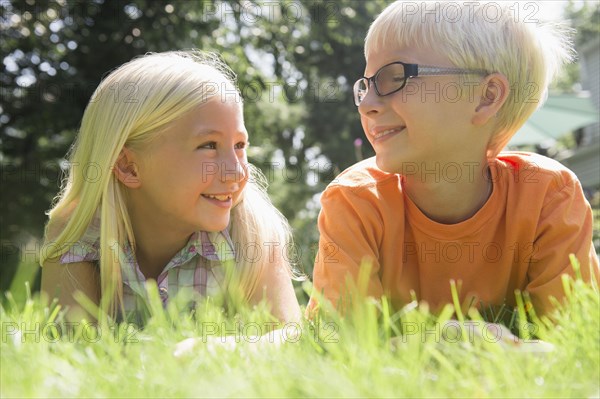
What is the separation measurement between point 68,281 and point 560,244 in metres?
2.20

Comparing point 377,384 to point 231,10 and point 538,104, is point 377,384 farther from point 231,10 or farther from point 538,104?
point 231,10

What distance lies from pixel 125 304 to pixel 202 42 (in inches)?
230

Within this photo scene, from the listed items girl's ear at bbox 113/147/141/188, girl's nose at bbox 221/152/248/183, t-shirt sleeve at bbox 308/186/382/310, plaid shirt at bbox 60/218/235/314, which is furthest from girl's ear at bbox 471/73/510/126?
girl's ear at bbox 113/147/141/188

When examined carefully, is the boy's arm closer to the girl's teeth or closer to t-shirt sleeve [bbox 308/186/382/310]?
the girl's teeth

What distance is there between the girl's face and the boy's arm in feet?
1.55

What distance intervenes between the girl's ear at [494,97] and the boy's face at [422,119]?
0.03 m

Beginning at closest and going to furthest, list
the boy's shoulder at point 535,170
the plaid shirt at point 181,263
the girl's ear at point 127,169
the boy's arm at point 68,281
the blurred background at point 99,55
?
the boy's shoulder at point 535,170 → the boy's arm at point 68,281 → the plaid shirt at point 181,263 → the girl's ear at point 127,169 → the blurred background at point 99,55

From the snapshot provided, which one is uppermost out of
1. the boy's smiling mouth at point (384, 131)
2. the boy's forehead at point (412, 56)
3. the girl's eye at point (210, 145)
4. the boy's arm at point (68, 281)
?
the boy's forehead at point (412, 56)

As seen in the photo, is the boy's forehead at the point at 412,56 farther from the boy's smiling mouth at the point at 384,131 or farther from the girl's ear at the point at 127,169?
the girl's ear at the point at 127,169

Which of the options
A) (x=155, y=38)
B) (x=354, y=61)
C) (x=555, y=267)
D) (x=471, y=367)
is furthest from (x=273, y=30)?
(x=471, y=367)

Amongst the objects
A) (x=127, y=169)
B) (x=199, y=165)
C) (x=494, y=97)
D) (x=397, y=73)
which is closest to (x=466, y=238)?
(x=494, y=97)

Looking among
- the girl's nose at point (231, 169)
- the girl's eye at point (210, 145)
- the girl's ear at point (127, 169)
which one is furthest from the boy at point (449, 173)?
the girl's ear at point (127, 169)

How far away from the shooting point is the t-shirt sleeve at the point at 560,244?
2.72 metres

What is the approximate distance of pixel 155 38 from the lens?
7.97 meters
